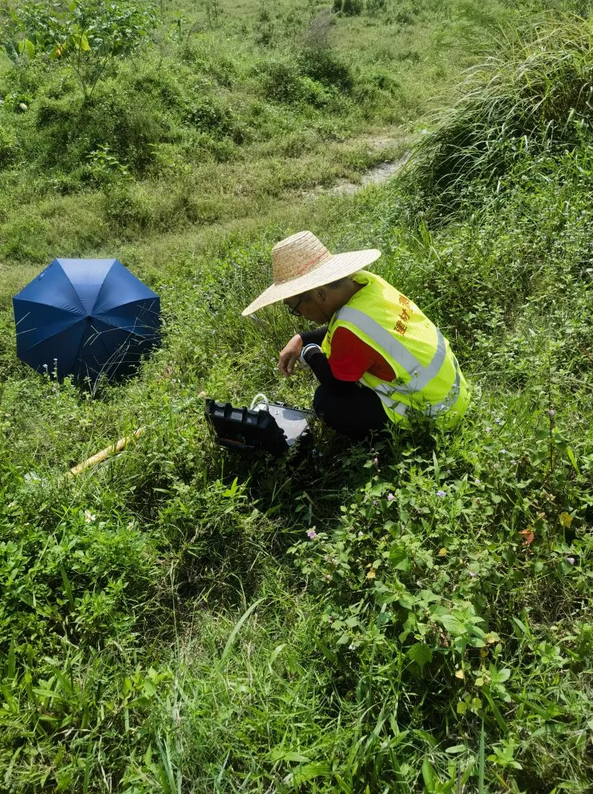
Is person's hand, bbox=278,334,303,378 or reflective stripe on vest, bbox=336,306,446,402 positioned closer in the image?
reflective stripe on vest, bbox=336,306,446,402

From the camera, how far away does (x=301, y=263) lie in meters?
2.52

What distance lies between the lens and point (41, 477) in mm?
2451

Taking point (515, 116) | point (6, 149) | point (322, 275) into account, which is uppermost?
point (322, 275)

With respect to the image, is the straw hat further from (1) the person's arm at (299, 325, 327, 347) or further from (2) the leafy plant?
(2) the leafy plant

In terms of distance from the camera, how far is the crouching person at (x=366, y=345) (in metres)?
2.35

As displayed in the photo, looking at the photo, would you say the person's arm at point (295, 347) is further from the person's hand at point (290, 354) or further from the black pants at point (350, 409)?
the black pants at point (350, 409)

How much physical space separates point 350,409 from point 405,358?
345mm

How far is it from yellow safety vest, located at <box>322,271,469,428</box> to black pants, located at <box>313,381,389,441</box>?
0.23ft

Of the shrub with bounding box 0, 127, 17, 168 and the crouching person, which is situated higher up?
the crouching person

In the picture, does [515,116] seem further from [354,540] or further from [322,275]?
[354,540]

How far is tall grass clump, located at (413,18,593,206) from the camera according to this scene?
173 inches

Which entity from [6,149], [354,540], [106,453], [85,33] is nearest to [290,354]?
[106,453]

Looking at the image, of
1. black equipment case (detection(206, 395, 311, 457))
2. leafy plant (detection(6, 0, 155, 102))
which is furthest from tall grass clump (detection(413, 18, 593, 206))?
leafy plant (detection(6, 0, 155, 102))

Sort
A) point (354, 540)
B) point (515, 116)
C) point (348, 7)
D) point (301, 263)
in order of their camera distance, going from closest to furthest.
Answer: point (354, 540) < point (301, 263) < point (515, 116) < point (348, 7)
